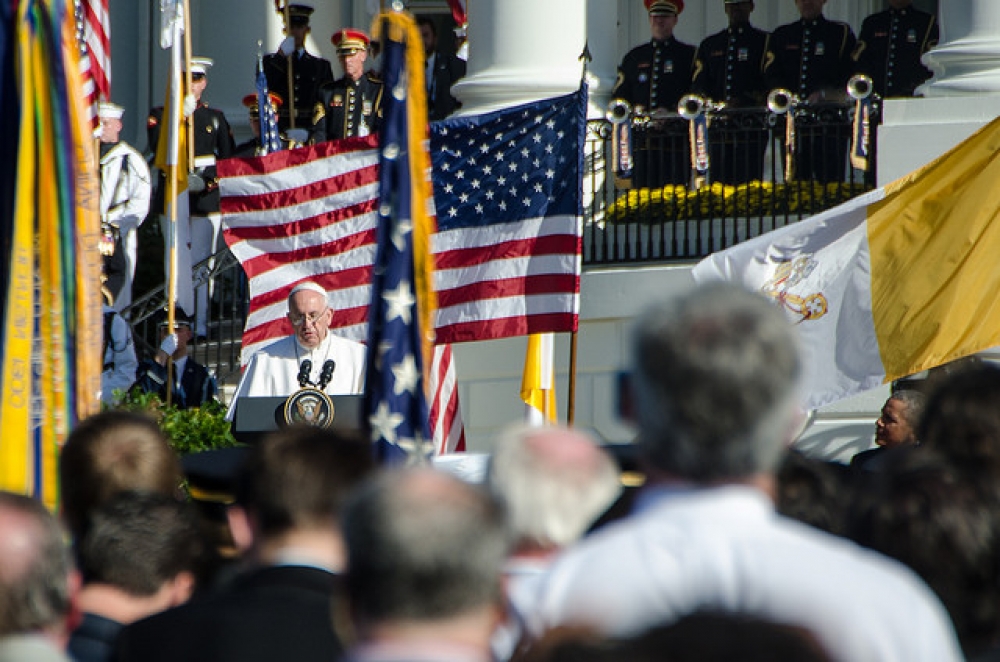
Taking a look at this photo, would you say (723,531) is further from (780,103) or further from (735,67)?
(735,67)

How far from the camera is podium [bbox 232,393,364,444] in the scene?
8.13 metres

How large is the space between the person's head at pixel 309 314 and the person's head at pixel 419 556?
21.3 ft

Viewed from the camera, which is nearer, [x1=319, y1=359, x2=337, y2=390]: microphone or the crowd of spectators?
the crowd of spectators

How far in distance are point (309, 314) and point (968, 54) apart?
5.12 m

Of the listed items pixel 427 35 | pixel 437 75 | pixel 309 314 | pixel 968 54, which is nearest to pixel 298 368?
pixel 309 314

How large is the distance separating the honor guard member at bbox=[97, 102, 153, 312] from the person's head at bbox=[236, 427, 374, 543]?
11.8 meters

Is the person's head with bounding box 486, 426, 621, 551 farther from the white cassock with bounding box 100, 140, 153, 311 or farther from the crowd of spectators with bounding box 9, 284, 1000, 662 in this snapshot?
the white cassock with bounding box 100, 140, 153, 311

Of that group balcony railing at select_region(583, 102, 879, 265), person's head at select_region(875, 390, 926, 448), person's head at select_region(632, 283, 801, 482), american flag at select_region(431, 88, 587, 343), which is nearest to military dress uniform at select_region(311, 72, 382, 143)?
balcony railing at select_region(583, 102, 879, 265)

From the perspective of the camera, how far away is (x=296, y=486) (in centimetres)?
360

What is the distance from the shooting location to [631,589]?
8.73ft

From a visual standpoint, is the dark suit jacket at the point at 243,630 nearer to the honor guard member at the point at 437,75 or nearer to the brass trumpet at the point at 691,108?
the brass trumpet at the point at 691,108

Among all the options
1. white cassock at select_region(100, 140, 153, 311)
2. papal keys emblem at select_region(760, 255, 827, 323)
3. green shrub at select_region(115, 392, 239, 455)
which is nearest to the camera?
papal keys emblem at select_region(760, 255, 827, 323)

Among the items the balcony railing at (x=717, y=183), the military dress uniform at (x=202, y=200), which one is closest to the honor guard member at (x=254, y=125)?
the military dress uniform at (x=202, y=200)

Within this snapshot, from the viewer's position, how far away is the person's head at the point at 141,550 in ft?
12.6
